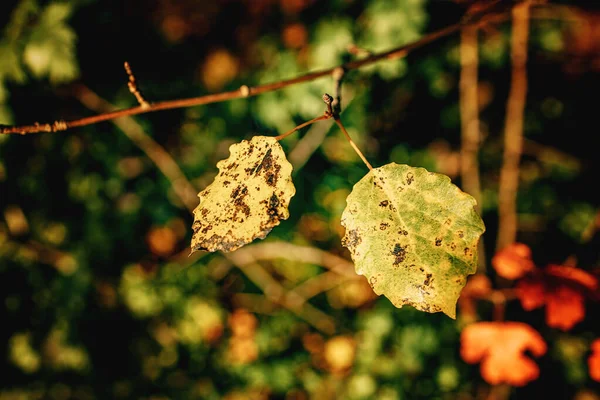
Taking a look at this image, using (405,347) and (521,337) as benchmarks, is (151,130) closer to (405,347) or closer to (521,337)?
(405,347)

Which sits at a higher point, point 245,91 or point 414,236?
point 245,91

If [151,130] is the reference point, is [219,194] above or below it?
below

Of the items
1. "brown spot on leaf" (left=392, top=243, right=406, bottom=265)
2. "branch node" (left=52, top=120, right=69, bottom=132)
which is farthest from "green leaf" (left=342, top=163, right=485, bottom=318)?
"branch node" (left=52, top=120, right=69, bottom=132)

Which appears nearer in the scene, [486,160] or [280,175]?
[280,175]

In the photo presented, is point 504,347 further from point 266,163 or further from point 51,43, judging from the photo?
point 51,43

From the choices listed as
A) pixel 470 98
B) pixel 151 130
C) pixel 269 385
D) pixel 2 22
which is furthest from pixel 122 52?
pixel 269 385

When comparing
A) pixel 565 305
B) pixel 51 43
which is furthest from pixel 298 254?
pixel 51 43
